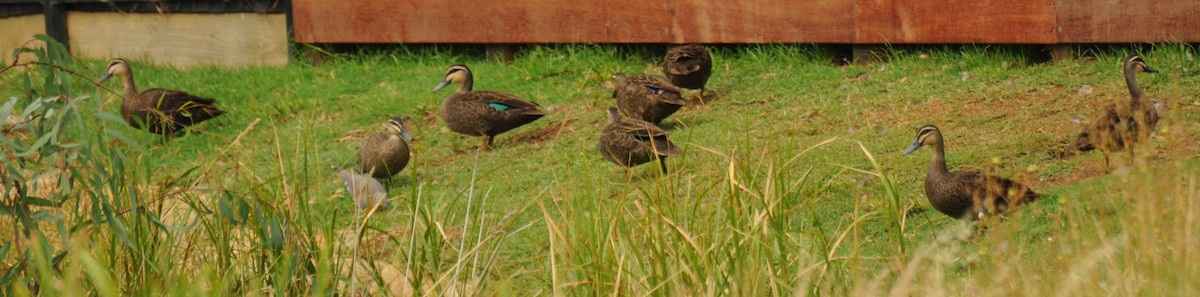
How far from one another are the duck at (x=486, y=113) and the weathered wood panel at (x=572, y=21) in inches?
76.6

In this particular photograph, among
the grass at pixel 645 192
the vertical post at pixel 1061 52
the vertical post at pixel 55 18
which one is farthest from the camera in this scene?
the vertical post at pixel 55 18

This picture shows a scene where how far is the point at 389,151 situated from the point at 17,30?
9101mm

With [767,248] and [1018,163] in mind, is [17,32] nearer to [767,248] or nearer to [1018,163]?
[1018,163]

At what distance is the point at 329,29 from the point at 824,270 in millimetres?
9717

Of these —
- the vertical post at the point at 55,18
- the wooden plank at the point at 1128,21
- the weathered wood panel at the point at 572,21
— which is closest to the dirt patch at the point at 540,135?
the weathered wood panel at the point at 572,21

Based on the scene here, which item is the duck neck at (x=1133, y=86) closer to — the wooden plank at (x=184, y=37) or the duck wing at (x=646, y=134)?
the duck wing at (x=646, y=134)

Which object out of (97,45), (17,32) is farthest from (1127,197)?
(17,32)

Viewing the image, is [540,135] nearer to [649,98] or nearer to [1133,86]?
[649,98]

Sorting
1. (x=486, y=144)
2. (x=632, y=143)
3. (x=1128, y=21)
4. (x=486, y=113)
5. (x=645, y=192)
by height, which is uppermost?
(x=645, y=192)

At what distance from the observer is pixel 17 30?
1638 cm

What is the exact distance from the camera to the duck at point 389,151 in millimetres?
9188

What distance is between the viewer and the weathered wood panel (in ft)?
36.0

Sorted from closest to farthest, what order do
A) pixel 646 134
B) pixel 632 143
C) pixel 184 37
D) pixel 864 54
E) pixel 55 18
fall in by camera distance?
pixel 632 143
pixel 646 134
pixel 864 54
pixel 184 37
pixel 55 18

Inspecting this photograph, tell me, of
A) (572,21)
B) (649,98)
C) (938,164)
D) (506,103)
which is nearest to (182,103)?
(506,103)
